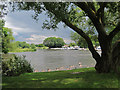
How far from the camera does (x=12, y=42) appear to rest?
189 ft

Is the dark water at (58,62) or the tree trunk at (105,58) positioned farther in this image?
the dark water at (58,62)

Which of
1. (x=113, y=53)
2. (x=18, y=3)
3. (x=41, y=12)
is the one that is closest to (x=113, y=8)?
(x=113, y=53)

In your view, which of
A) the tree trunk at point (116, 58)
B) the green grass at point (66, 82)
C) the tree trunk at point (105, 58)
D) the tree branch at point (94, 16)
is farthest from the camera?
the tree branch at point (94, 16)

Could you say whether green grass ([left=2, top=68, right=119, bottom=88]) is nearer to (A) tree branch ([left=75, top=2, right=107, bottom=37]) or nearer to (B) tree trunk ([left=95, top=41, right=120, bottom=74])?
(B) tree trunk ([left=95, top=41, right=120, bottom=74])

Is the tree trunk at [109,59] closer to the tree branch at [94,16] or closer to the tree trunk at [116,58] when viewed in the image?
the tree trunk at [116,58]

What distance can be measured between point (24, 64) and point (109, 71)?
24.4ft

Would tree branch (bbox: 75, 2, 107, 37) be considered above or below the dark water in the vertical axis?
above

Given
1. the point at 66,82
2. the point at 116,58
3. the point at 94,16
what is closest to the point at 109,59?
the point at 116,58

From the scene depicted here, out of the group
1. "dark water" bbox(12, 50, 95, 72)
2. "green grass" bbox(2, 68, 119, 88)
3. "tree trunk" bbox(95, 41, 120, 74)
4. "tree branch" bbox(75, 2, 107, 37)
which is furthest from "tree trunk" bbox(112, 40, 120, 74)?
"dark water" bbox(12, 50, 95, 72)

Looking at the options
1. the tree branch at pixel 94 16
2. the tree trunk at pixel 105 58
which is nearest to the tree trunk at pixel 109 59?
the tree trunk at pixel 105 58

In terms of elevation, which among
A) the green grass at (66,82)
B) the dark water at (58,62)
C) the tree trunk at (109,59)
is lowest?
the dark water at (58,62)

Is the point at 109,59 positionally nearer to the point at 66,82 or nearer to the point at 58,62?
the point at 66,82

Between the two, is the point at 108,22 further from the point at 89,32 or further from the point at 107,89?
the point at 107,89

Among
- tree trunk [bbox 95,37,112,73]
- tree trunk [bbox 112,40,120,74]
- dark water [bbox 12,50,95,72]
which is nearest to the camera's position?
tree trunk [bbox 112,40,120,74]
